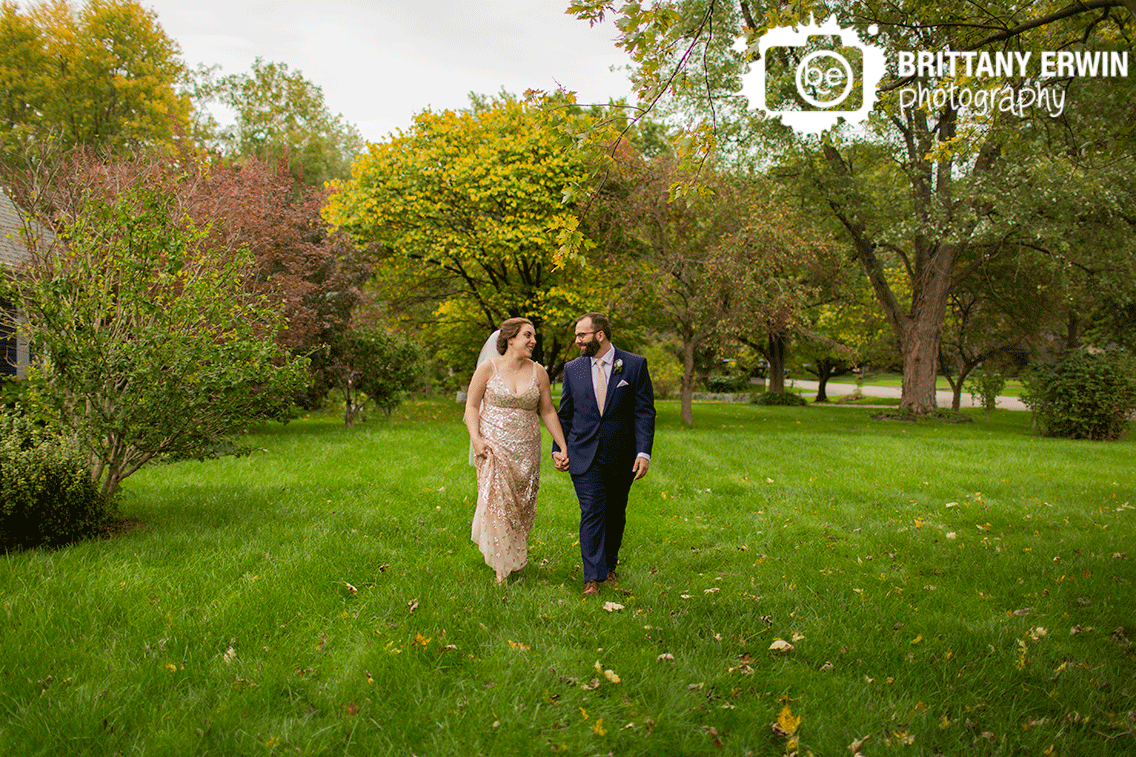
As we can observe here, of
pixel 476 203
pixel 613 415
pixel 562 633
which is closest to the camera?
pixel 562 633

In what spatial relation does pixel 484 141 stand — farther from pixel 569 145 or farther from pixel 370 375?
pixel 569 145

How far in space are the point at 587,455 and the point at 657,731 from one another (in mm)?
2071

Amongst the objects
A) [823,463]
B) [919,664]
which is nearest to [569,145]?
[919,664]

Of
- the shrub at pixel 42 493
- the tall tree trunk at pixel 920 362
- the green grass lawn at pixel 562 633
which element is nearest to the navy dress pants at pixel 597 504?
the green grass lawn at pixel 562 633

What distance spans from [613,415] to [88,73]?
125 feet

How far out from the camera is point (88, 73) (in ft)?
103

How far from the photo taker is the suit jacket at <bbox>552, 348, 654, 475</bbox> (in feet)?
15.9

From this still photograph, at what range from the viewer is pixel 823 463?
Result: 1134 centimetres

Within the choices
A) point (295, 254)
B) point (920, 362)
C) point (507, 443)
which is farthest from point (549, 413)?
point (920, 362)

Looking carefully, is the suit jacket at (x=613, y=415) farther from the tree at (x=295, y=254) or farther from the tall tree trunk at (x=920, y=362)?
the tall tree trunk at (x=920, y=362)

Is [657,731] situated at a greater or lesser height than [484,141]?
lesser

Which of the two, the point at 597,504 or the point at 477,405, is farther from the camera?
the point at 477,405

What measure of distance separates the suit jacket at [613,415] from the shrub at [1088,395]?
17692 mm

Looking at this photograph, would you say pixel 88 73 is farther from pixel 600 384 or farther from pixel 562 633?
pixel 562 633
